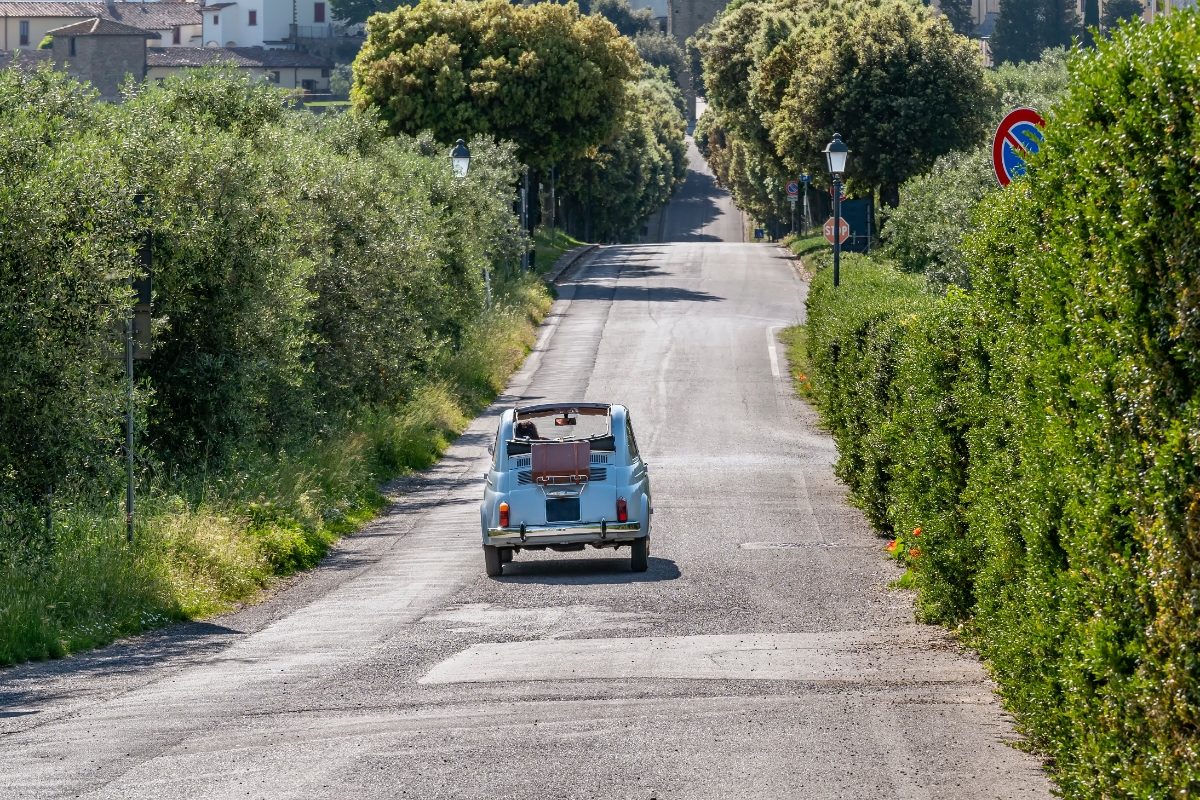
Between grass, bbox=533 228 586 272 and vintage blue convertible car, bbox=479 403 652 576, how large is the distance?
133ft

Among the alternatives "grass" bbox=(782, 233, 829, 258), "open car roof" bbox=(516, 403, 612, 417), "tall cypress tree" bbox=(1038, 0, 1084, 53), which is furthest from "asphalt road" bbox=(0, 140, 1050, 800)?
"tall cypress tree" bbox=(1038, 0, 1084, 53)

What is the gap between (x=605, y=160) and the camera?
77250mm

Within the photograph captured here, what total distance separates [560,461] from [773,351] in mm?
23834

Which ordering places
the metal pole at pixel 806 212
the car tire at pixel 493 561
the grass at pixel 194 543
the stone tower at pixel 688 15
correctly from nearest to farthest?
1. the grass at pixel 194 543
2. the car tire at pixel 493 561
3. the metal pole at pixel 806 212
4. the stone tower at pixel 688 15

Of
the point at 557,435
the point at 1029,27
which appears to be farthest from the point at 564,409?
the point at 1029,27

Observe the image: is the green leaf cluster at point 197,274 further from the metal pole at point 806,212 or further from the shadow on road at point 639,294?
the metal pole at point 806,212

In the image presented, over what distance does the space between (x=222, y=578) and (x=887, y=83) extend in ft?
132

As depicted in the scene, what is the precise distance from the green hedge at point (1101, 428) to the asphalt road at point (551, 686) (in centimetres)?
90

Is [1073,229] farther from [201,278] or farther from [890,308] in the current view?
[201,278]

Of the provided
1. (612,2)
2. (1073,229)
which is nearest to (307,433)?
(1073,229)

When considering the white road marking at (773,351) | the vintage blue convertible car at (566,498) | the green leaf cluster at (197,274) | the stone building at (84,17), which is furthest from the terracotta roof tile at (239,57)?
the vintage blue convertible car at (566,498)

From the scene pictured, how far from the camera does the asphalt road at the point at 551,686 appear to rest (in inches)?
305

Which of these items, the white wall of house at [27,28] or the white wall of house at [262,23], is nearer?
the white wall of house at [27,28]

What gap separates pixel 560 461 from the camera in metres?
16.0
